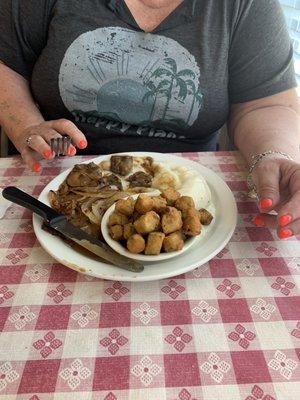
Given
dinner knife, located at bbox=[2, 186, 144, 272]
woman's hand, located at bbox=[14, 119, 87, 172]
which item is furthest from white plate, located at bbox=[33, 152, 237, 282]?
woman's hand, located at bbox=[14, 119, 87, 172]

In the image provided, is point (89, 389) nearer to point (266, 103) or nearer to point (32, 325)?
point (32, 325)

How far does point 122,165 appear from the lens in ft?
2.85

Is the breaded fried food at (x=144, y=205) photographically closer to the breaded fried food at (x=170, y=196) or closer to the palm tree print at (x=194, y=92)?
the breaded fried food at (x=170, y=196)

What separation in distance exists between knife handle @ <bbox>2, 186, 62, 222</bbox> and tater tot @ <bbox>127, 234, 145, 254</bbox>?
0.52 feet

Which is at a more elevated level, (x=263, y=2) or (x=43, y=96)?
(x=263, y=2)

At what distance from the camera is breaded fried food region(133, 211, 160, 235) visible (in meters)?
0.62

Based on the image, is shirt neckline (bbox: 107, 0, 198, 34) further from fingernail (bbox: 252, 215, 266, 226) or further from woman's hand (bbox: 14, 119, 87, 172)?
fingernail (bbox: 252, 215, 266, 226)

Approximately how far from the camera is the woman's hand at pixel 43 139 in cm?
88

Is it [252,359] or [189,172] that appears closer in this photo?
[252,359]

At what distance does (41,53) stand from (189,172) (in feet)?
1.92

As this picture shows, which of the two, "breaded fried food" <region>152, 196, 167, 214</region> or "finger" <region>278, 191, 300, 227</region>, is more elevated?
"finger" <region>278, 191, 300, 227</region>

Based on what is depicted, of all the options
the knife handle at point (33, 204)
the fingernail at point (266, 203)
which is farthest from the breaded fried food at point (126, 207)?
the fingernail at point (266, 203)

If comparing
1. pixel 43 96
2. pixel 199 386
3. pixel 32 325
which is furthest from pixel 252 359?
pixel 43 96

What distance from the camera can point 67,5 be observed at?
101 centimetres
